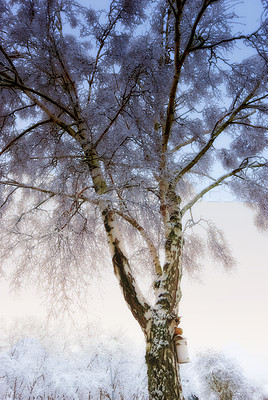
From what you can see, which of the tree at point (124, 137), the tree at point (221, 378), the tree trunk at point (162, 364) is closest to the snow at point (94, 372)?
the tree at point (221, 378)

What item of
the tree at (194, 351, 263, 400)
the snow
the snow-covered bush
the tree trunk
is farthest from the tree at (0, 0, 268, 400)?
the tree at (194, 351, 263, 400)

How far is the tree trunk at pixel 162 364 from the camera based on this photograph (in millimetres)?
2410

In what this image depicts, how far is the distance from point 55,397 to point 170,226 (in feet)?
38.1

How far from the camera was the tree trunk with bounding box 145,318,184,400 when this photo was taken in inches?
94.9

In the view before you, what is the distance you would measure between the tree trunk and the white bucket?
73mm

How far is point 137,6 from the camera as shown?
404 centimetres

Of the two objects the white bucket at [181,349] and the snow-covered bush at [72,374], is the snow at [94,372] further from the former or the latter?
the white bucket at [181,349]

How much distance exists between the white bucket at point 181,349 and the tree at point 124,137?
0.11 metres

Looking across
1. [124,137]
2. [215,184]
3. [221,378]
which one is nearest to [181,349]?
[215,184]

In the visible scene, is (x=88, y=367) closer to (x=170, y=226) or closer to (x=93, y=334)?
(x=93, y=334)

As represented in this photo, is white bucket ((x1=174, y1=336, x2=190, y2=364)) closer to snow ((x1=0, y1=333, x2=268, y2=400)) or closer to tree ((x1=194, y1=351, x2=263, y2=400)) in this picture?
snow ((x1=0, y1=333, x2=268, y2=400))

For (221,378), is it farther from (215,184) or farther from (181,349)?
(181,349)

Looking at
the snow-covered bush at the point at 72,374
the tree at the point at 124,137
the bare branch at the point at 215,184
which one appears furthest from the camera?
the snow-covered bush at the point at 72,374

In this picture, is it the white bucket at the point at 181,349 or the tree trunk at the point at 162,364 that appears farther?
the white bucket at the point at 181,349
